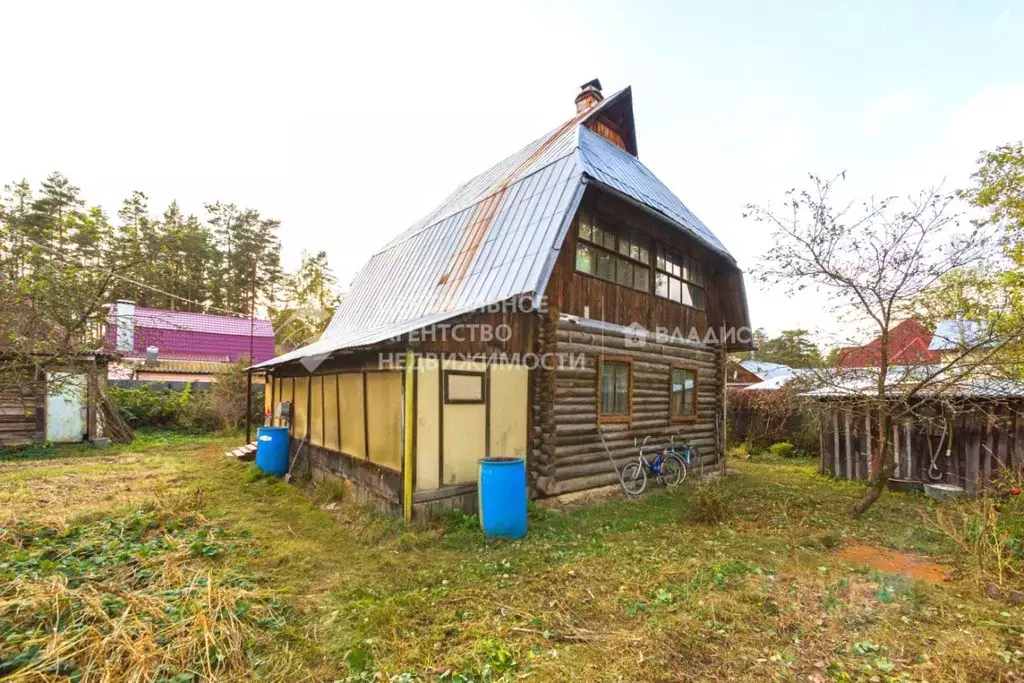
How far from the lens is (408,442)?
6.34 meters

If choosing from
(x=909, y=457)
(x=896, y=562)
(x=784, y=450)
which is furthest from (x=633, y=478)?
(x=784, y=450)

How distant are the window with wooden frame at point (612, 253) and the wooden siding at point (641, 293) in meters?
0.14

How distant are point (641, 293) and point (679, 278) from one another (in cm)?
167

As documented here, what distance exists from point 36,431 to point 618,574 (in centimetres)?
1809

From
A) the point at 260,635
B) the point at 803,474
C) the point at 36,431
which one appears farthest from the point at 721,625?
the point at 36,431

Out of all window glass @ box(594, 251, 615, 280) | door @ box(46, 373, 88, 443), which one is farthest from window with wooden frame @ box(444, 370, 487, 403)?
door @ box(46, 373, 88, 443)

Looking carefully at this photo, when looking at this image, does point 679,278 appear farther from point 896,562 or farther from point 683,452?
point 896,562

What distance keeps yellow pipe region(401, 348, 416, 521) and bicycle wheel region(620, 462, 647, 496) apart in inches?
172

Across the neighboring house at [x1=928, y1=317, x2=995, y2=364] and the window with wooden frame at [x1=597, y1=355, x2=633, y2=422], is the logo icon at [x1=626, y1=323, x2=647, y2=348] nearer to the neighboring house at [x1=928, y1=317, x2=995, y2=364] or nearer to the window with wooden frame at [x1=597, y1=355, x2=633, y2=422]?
the window with wooden frame at [x1=597, y1=355, x2=633, y2=422]

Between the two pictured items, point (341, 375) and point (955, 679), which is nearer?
point (955, 679)

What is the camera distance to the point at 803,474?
11.9 m

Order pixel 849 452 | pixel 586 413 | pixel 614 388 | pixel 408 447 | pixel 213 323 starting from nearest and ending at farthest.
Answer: pixel 408 447 → pixel 586 413 → pixel 614 388 → pixel 849 452 → pixel 213 323

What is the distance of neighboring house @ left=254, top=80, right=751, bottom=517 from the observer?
6848mm

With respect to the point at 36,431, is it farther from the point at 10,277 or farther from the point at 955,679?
the point at 955,679
